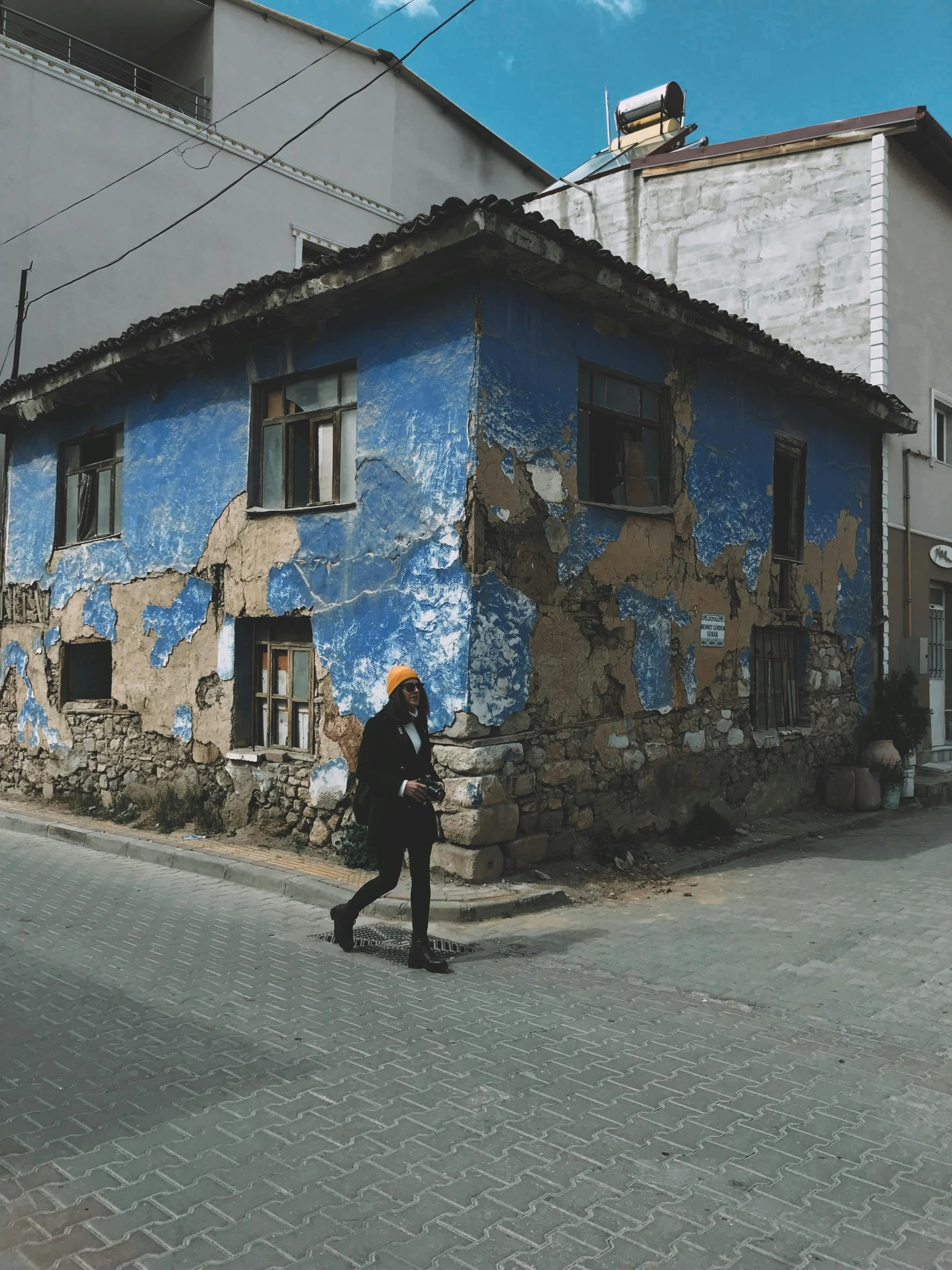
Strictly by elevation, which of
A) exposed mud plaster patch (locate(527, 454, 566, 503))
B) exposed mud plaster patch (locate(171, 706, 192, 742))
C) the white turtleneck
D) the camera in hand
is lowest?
the camera in hand

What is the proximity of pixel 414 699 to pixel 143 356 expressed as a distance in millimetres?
6385

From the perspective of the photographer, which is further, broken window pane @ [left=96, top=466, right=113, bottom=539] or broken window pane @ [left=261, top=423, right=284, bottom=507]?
broken window pane @ [left=96, top=466, right=113, bottom=539]

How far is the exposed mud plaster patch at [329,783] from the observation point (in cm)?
868

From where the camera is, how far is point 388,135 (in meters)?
19.5

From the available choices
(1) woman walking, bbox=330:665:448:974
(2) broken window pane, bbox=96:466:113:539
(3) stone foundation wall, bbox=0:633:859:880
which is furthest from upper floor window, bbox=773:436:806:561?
(2) broken window pane, bbox=96:466:113:539

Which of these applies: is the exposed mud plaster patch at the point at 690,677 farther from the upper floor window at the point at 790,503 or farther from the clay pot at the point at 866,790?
the clay pot at the point at 866,790

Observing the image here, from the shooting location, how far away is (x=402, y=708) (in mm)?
5965

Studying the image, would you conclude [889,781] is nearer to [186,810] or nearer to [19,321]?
[186,810]

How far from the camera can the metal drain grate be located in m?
6.15

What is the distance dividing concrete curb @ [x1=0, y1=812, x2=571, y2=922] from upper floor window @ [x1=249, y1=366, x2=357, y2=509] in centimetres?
325

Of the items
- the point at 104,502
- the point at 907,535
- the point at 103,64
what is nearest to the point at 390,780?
the point at 104,502

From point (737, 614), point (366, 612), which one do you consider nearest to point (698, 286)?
point (737, 614)

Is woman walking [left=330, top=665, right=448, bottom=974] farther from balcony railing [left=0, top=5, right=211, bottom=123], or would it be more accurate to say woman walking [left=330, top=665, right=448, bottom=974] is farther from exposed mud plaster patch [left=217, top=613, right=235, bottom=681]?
balcony railing [left=0, top=5, right=211, bottom=123]

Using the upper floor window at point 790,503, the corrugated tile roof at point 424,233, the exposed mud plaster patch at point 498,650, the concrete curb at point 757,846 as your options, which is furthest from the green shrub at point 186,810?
the upper floor window at point 790,503
